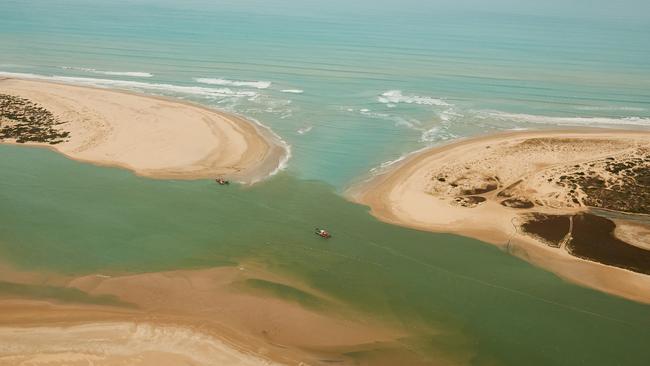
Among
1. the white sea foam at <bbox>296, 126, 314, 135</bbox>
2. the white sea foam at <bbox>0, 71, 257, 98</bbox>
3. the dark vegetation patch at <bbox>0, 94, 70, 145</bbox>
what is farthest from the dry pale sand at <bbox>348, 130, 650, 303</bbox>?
the dark vegetation patch at <bbox>0, 94, 70, 145</bbox>

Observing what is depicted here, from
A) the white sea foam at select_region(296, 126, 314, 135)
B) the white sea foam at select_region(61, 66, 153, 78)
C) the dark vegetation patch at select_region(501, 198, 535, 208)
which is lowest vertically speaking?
the dark vegetation patch at select_region(501, 198, 535, 208)

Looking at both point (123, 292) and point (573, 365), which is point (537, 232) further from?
point (123, 292)

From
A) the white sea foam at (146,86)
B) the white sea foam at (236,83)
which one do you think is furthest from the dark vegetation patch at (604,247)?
the white sea foam at (236,83)

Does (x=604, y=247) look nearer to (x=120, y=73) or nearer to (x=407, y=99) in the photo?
(x=407, y=99)

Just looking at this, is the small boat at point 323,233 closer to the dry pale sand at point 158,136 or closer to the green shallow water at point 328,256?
the green shallow water at point 328,256

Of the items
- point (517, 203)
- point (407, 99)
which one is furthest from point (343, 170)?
point (407, 99)

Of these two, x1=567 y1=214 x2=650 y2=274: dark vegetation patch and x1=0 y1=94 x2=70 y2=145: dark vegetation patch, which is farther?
x1=0 y1=94 x2=70 y2=145: dark vegetation patch

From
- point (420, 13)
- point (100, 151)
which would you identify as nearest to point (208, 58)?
point (100, 151)

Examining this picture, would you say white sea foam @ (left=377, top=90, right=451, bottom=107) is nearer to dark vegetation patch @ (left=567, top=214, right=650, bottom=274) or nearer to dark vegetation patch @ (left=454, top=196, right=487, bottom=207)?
dark vegetation patch @ (left=454, top=196, right=487, bottom=207)
